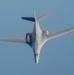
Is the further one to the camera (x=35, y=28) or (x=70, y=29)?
(x=70, y=29)

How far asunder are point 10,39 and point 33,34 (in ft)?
14.1

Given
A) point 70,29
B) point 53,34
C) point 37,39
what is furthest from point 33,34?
point 70,29

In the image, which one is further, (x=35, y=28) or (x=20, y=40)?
(x=20, y=40)

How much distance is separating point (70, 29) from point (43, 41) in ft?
15.5

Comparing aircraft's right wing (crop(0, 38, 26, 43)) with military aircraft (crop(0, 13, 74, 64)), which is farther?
aircraft's right wing (crop(0, 38, 26, 43))

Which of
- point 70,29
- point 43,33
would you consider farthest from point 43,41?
point 70,29

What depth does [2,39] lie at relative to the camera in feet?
136

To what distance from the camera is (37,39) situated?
129 feet

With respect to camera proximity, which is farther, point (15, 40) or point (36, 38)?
point (15, 40)

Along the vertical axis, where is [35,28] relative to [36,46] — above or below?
above

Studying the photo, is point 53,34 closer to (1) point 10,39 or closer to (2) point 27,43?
(2) point 27,43

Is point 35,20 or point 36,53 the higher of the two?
point 35,20

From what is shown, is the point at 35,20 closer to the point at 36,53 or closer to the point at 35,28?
the point at 35,28

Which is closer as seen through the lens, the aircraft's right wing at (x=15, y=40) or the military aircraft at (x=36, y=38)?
the military aircraft at (x=36, y=38)
